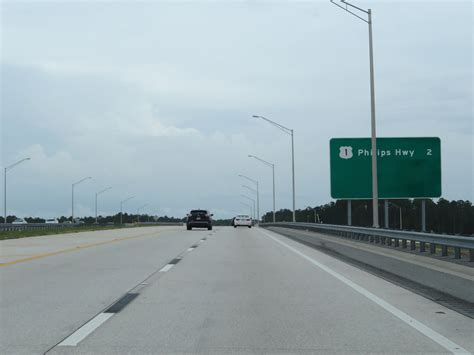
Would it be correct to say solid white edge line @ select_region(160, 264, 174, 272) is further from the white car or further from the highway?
the white car

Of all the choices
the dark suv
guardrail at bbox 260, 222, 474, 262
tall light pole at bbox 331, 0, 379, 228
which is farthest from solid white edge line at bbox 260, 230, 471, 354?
the dark suv

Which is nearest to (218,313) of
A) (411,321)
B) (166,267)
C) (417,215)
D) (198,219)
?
(411,321)

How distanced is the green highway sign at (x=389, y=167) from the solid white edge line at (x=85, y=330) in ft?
87.2

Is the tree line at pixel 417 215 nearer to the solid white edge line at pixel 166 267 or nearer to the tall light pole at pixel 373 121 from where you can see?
the tall light pole at pixel 373 121

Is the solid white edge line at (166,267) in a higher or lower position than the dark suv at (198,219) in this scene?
lower

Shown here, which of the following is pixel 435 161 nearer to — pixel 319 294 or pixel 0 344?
pixel 319 294

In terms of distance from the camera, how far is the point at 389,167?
3528cm

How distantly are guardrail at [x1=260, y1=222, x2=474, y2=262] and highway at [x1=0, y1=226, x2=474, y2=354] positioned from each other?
1.92m

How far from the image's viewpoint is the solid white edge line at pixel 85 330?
741 cm

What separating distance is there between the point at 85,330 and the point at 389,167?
2898 cm

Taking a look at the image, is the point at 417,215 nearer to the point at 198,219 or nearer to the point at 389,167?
the point at 198,219

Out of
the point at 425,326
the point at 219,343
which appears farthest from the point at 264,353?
the point at 425,326

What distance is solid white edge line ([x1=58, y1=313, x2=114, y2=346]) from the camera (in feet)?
24.3

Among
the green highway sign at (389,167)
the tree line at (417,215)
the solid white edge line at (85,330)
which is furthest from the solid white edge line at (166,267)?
the tree line at (417,215)
